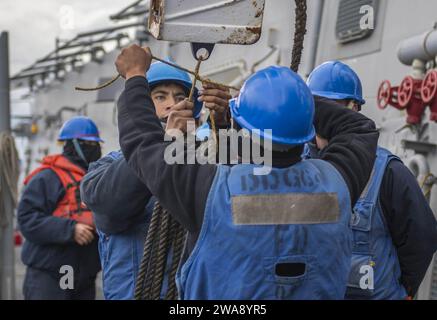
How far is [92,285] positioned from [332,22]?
3.94m

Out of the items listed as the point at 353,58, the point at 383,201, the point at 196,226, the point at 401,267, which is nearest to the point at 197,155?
the point at 196,226

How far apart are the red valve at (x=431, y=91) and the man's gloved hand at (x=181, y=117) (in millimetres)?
3085

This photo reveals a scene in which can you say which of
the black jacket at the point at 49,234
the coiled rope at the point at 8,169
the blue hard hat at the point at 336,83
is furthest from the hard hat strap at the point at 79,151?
the blue hard hat at the point at 336,83

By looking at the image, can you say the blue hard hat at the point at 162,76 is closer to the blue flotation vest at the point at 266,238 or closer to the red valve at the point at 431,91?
the blue flotation vest at the point at 266,238

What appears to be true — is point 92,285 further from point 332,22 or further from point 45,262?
point 332,22

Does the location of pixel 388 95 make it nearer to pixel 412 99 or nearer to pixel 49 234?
pixel 412 99

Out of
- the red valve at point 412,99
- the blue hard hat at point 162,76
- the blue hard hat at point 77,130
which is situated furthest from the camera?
the blue hard hat at point 77,130

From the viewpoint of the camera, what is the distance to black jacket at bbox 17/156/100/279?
5066 millimetres

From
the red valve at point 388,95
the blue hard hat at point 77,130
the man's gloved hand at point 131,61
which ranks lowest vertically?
the blue hard hat at point 77,130

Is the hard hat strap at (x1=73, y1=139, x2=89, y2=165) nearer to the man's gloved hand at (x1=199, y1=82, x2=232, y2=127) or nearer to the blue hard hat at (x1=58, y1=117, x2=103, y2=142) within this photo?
the blue hard hat at (x1=58, y1=117, x2=103, y2=142)

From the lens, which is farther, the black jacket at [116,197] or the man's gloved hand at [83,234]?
the man's gloved hand at [83,234]

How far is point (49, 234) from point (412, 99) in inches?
121

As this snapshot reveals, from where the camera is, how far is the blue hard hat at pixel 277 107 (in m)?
2.17

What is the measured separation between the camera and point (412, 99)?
5.20 meters
